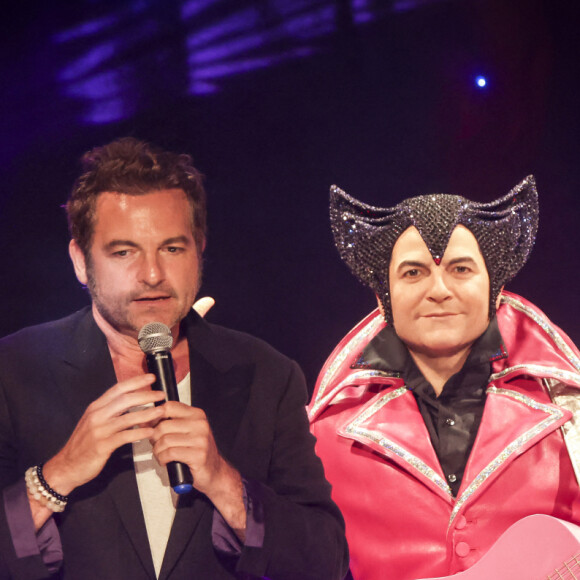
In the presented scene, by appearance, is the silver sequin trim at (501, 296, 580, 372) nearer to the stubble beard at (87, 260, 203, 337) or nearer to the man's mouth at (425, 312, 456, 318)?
the man's mouth at (425, 312, 456, 318)

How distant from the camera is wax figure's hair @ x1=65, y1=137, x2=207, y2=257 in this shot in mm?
1883

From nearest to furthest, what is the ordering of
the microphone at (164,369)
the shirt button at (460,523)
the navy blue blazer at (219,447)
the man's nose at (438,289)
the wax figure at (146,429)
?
1. the microphone at (164,369)
2. the wax figure at (146,429)
3. the navy blue blazer at (219,447)
4. the shirt button at (460,523)
5. the man's nose at (438,289)

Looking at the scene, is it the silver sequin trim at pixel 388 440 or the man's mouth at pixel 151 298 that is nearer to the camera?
Result: the man's mouth at pixel 151 298

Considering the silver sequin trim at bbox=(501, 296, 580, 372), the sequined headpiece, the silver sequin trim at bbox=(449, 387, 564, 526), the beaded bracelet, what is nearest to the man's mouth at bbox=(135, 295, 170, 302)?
the beaded bracelet

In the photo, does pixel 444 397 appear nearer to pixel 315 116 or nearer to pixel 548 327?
pixel 548 327

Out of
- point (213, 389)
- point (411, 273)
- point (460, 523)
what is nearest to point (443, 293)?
point (411, 273)

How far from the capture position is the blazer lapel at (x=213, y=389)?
1682 millimetres

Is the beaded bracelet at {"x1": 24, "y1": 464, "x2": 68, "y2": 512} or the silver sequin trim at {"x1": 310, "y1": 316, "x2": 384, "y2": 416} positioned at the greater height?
the silver sequin trim at {"x1": 310, "y1": 316, "x2": 384, "y2": 416}

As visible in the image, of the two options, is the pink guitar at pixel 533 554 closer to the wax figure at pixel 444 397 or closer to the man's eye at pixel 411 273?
the wax figure at pixel 444 397

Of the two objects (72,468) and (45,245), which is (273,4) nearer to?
(45,245)

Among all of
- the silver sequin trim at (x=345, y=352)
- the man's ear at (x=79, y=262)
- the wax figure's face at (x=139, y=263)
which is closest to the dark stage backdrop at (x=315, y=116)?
the silver sequin trim at (x=345, y=352)

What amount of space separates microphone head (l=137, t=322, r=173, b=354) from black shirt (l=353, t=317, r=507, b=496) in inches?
36.7

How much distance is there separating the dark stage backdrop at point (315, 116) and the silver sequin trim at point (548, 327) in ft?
0.93

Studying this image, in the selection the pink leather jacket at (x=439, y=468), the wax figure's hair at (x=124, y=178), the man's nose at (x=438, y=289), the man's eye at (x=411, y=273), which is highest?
the wax figure's hair at (x=124, y=178)
